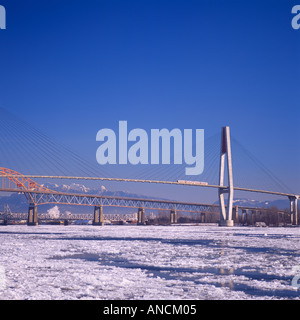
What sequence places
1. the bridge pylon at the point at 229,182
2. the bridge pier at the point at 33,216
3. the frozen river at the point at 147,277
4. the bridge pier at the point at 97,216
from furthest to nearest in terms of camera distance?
the bridge pier at the point at 97,216 < the bridge pier at the point at 33,216 < the bridge pylon at the point at 229,182 < the frozen river at the point at 147,277

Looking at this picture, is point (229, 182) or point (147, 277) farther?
point (229, 182)

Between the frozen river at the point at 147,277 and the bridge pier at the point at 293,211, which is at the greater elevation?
the bridge pier at the point at 293,211

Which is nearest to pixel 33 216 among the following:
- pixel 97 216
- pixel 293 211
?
pixel 97 216

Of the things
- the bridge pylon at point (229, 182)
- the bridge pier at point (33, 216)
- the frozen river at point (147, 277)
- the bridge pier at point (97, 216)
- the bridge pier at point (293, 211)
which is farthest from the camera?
the bridge pier at point (97, 216)

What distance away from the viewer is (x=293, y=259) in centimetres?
1827

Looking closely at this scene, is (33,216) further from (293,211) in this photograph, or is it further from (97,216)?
(293,211)

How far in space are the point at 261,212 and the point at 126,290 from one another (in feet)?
502

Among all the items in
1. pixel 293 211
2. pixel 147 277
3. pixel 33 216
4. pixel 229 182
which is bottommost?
pixel 147 277

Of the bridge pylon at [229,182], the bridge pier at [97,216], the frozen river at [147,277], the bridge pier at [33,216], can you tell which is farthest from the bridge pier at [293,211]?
the frozen river at [147,277]

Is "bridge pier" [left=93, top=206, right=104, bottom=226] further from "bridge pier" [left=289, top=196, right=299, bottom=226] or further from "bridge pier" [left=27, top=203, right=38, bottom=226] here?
"bridge pier" [left=289, top=196, right=299, bottom=226]

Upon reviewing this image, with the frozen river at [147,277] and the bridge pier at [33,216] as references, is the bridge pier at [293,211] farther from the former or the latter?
the frozen river at [147,277]

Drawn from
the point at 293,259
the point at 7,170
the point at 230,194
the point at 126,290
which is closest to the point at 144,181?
the point at 230,194

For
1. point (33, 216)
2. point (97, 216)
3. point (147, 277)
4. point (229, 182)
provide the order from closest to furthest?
1. point (147, 277)
2. point (229, 182)
3. point (33, 216)
4. point (97, 216)

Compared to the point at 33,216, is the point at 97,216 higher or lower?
higher
